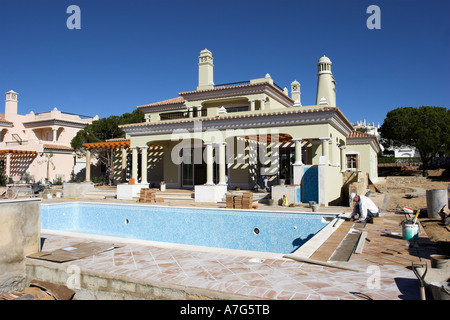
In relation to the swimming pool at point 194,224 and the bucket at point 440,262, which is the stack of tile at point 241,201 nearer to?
the swimming pool at point 194,224

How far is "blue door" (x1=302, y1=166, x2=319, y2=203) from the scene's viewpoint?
56.7 feet

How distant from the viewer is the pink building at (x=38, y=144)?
35406 mm

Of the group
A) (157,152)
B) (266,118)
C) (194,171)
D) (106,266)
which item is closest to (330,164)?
(266,118)

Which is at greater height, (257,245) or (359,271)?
(359,271)

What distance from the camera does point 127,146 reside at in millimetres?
26859

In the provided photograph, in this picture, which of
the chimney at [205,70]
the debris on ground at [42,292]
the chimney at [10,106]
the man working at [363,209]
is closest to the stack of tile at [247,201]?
the man working at [363,209]

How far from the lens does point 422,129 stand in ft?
116

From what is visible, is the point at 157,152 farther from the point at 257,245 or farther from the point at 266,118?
the point at 257,245

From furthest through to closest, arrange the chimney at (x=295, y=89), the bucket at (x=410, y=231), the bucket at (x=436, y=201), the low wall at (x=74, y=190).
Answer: the chimney at (x=295, y=89), the low wall at (x=74, y=190), the bucket at (x=436, y=201), the bucket at (x=410, y=231)

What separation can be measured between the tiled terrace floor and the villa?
10493 millimetres

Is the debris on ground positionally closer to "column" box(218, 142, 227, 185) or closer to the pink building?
"column" box(218, 142, 227, 185)

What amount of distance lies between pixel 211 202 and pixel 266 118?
19.4 ft

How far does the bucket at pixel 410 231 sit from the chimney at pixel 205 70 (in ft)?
72.7

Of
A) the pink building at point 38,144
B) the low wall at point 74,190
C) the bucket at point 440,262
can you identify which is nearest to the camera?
the bucket at point 440,262
